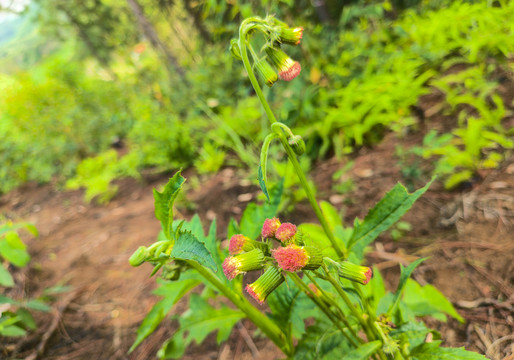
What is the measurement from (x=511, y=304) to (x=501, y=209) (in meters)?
0.52

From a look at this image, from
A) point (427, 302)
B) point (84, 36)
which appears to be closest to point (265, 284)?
point (427, 302)

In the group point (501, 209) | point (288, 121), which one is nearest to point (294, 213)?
point (501, 209)

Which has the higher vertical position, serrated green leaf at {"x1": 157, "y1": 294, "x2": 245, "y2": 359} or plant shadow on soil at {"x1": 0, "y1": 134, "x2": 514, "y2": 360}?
serrated green leaf at {"x1": 157, "y1": 294, "x2": 245, "y2": 359}

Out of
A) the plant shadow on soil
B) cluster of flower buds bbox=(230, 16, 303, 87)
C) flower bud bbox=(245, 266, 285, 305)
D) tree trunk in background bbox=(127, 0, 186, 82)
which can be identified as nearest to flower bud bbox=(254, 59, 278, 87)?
Result: cluster of flower buds bbox=(230, 16, 303, 87)

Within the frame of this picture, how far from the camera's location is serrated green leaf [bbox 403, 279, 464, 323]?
0.91 m

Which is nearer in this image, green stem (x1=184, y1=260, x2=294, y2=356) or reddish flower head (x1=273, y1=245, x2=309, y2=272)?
reddish flower head (x1=273, y1=245, x2=309, y2=272)

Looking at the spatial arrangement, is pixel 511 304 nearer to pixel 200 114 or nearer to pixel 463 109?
pixel 463 109

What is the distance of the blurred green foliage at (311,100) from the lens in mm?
2051

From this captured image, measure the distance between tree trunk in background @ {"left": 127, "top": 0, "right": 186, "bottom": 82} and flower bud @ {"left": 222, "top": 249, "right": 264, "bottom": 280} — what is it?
4.83m

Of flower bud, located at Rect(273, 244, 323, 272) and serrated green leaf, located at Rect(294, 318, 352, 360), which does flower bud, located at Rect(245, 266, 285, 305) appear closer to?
flower bud, located at Rect(273, 244, 323, 272)

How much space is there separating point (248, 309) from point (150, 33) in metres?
4.89

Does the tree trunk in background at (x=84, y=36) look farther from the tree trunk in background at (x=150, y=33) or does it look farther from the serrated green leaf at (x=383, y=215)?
the serrated green leaf at (x=383, y=215)

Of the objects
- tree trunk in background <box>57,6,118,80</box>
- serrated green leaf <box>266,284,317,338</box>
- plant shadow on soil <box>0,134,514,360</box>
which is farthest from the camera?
tree trunk in background <box>57,6,118,80</box>

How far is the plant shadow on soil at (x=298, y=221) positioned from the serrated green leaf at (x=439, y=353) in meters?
0.45
